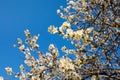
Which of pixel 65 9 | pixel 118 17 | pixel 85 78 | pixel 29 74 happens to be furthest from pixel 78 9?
pixel 85 78

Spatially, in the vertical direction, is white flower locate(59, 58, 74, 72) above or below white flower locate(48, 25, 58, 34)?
below

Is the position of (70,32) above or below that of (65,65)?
above

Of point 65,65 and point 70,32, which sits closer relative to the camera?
point 65,65

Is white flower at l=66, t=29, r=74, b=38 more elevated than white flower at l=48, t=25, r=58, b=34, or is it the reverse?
white flower at l=48, t=25, r=58, b=34

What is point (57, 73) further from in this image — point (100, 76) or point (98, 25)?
point (98, 25)

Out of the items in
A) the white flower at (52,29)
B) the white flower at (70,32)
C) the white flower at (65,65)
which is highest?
the white flower at (52,29)

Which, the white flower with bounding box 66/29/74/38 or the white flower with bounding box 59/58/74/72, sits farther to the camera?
the white flower with bounding box 66/29/74/38

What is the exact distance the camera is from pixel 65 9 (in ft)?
52.4

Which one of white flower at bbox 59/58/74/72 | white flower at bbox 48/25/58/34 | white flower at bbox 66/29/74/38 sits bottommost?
white flower at bbox 59/58/74/72

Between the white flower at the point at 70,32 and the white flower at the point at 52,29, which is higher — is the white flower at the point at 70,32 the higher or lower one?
the lower one

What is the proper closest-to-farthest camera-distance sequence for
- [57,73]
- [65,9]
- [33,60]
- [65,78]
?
1. [65,78]
2. [57,73]
3. [33,60]
4. [65,9]

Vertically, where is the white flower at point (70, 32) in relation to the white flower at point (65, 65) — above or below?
above

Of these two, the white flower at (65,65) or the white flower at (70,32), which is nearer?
the white flower at (65,65)

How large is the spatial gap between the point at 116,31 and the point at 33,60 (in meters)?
2.67
